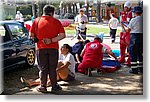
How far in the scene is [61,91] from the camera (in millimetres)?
4543

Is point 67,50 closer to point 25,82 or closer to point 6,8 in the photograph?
point 25,82

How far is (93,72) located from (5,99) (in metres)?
1.88

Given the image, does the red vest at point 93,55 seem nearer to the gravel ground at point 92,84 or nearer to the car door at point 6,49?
the gravel ground at point 92,84

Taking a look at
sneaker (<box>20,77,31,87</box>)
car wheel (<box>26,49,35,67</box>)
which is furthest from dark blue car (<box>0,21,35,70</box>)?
sneaker (<box>20,77,31,87</box>)

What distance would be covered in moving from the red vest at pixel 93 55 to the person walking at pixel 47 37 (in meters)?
1.06

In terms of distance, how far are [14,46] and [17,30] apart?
1.44 feet

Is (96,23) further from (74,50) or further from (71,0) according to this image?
(71,0)

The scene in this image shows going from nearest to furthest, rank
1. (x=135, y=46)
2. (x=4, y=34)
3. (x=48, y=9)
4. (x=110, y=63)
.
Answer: (x=48, y=9) < (x=4, y=34) < (x=135, y=46) < (x=110, y=63)

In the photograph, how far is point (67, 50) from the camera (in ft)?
16.3

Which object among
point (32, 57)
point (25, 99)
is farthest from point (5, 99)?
point (32, 57)

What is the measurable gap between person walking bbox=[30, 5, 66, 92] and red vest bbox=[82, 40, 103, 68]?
3.47ft

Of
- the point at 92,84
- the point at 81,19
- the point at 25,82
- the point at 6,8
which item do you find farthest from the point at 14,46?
the point at 81,19

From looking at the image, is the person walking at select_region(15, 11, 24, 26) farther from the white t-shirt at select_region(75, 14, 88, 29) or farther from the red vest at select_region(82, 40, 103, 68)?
the white t-shirt at select_region(75, 14, 88, 29)

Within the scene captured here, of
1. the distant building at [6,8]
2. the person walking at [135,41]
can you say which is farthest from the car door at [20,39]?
the person walking at [135,41]
